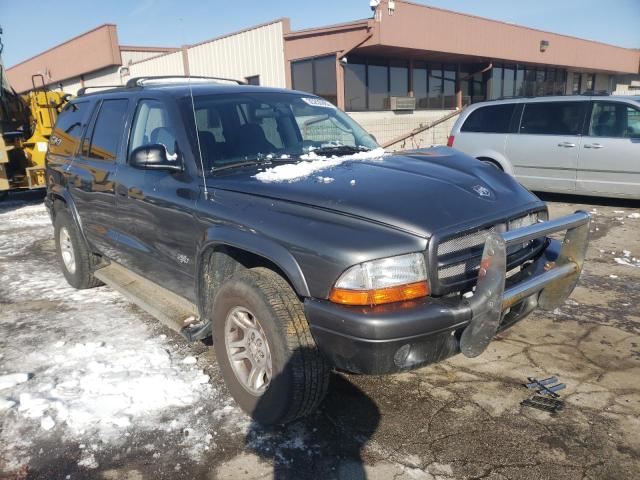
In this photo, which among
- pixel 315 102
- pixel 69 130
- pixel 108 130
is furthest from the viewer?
pixel 69 130

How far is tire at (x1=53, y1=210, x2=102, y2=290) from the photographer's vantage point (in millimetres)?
5161

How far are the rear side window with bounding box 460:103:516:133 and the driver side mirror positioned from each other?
24.2 ft

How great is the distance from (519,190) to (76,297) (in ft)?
14.5

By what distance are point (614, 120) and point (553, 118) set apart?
95cm

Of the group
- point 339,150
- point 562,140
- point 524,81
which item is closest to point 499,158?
point 562,140

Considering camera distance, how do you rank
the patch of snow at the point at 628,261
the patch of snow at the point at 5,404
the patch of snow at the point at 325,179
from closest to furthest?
the patch of snow at the point at 325,179, the patch of snow at the point at 5,404, the patch of snow at the point at 628,261

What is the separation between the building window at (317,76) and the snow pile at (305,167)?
42.4 ft

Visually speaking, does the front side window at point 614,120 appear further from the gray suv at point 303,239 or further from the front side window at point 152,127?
the front side window at point 152,127

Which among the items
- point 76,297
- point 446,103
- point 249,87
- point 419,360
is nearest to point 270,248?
point 419,360

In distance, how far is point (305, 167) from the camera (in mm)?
3205

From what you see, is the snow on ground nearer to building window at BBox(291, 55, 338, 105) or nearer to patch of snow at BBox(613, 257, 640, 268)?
patch of snow at BBox(613, 257, 640, 268)

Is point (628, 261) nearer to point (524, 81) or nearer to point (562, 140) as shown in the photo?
point (562, 140)

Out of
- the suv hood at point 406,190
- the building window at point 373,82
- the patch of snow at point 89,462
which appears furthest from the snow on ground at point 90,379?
the building window at point 373,82

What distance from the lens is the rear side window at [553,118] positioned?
841 cm
